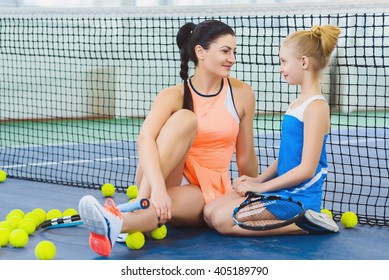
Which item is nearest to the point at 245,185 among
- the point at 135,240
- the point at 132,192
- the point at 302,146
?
the point at 302,146

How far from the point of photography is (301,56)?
8.30 ft

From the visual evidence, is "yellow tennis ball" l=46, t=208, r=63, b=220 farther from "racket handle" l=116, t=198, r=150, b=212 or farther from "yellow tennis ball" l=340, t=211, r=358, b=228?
"yellow tennis ball" l=340, t=211, r=358, b=228

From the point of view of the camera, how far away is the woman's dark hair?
102 inches

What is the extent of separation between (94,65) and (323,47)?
458 cm

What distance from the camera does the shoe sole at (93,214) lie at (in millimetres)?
2174

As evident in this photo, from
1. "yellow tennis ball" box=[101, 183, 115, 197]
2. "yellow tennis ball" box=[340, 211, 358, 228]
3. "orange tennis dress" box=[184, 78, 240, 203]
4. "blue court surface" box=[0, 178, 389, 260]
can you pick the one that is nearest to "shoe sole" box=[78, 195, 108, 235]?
"blue court surface" box=[0, 178, 389, 260]

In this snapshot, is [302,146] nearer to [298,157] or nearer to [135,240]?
[298,157]

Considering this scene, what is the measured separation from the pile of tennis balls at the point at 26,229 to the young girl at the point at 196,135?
0.28m

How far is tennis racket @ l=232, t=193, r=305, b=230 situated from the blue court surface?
0.21 feet

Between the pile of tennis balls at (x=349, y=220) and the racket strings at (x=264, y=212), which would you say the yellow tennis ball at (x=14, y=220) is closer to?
the racket strings at (x=264, y=212)

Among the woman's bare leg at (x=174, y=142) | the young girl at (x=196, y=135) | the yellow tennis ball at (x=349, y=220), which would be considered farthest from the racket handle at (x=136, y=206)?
the yellow tennis ball at (x=349, y=220)

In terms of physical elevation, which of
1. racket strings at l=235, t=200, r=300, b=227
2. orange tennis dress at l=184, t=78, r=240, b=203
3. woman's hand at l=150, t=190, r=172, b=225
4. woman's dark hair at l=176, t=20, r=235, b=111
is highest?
woman's dark hair at l=176, t=20, r=235, b=111

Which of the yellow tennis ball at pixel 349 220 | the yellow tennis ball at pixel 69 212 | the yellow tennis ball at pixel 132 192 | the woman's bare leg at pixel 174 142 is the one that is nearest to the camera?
the woman's bare leg at pixel 174 142
